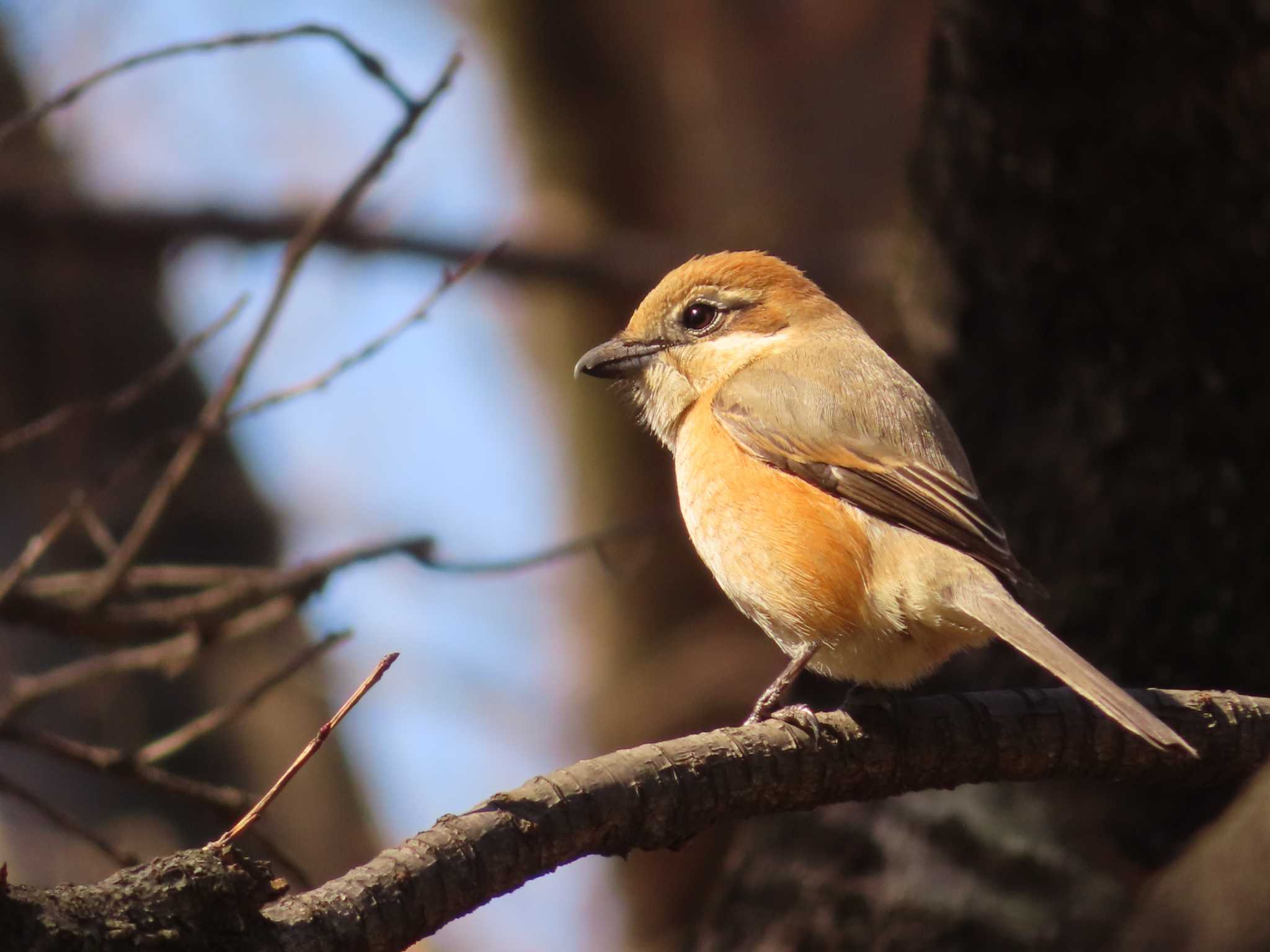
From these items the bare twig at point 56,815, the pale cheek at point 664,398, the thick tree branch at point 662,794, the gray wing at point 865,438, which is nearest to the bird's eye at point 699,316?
the pale cheek at point 664,398

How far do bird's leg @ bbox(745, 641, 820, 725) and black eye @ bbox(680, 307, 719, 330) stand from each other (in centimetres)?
137

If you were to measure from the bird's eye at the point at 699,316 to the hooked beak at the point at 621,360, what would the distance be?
0.10 metres

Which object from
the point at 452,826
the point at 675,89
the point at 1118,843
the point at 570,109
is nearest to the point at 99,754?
the point at 452,826

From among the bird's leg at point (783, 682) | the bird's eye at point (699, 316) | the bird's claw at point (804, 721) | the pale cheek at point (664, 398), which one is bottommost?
the bird's claw at point (804, 721)

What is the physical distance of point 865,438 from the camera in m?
3.81

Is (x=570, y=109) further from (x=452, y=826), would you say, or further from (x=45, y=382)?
(x=452, y=826)

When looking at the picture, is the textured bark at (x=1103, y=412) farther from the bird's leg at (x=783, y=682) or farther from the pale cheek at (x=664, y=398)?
the bird's leg at (x=783, y=682)

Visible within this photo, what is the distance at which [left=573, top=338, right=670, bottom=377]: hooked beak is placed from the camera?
454 centimetres

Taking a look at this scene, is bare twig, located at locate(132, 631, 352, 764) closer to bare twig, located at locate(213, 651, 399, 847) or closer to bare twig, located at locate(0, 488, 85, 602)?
bare twig, located at locate(0, 488, 85, 602)

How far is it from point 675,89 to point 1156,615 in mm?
5713

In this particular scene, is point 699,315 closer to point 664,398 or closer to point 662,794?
point 664,398

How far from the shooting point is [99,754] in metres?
3.41

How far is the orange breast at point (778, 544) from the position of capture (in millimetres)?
3457

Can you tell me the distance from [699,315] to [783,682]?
4.95 feet
